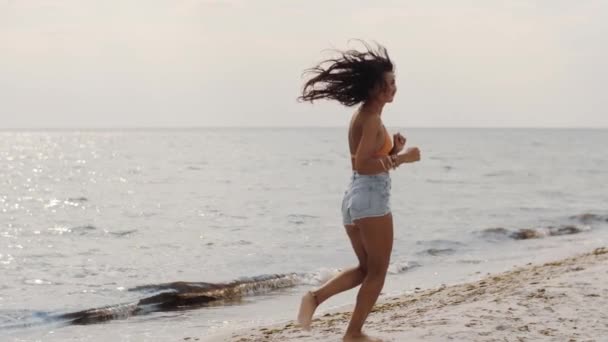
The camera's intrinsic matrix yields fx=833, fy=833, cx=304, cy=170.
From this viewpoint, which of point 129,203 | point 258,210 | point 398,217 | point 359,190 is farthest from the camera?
point 129,203

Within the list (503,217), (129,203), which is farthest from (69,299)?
(129,203)

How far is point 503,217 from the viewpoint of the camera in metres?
24.3

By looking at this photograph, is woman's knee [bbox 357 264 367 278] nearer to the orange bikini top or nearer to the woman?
the woman

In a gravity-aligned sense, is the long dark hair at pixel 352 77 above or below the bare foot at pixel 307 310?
above

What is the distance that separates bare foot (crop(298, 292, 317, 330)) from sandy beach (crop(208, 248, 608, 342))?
1.71 ft

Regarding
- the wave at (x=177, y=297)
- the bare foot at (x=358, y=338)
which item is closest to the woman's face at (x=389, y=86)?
the bare foot at (x=358, y=338)

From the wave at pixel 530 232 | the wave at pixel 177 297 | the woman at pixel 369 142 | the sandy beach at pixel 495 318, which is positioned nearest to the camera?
the woman at pixel 369 142

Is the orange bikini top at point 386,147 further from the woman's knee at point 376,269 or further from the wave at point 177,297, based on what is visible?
the wave at point 177,297

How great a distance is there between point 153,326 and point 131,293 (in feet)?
7.63

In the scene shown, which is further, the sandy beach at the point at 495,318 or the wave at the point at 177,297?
the wave at the point at 177,297

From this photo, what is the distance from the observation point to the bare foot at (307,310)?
6039 mm

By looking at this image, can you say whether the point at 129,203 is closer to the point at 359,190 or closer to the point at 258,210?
the point at 258,210

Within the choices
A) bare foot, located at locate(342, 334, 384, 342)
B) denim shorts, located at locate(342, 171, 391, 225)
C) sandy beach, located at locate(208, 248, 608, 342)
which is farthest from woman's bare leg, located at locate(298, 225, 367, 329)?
sandy beach, located at locate(208, 248, 608, 342)

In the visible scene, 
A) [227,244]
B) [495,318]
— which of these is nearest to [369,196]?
[495,318]
